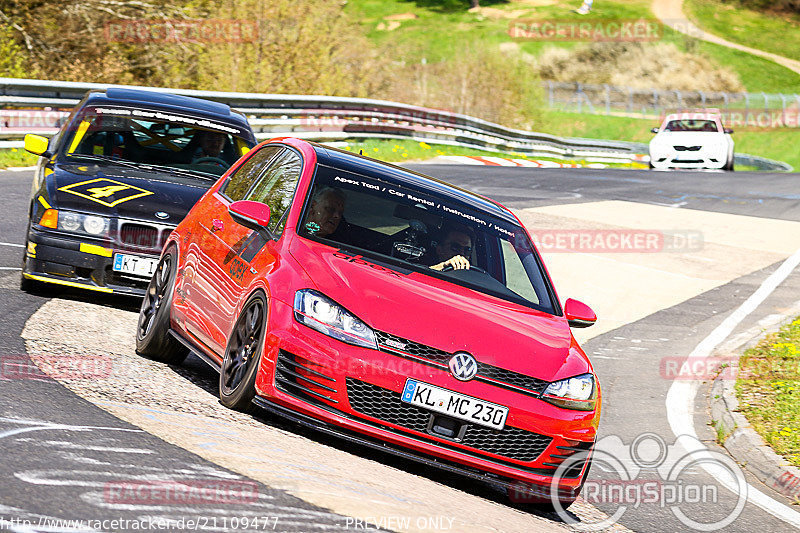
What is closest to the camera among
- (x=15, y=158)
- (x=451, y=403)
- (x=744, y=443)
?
(x=451, y=403)

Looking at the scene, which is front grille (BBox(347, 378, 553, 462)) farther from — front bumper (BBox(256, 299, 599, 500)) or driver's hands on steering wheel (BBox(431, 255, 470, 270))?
driver's hands on steering wheel (BBox(431, 255, 470, 270))

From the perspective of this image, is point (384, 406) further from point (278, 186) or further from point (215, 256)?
point (278, 186)

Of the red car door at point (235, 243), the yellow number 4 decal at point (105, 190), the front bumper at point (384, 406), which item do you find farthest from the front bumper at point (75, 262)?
the front bumper at point (384, 406)

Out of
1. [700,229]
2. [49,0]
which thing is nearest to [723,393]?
[700,229]

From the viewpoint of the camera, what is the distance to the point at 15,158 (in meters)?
18.5

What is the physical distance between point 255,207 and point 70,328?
2074mm

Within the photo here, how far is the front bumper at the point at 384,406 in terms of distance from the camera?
550cm

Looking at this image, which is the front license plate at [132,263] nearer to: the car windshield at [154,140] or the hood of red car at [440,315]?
the car windshield at [154,140]

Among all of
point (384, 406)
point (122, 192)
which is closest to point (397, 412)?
point (384, 406)

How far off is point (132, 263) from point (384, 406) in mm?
3670

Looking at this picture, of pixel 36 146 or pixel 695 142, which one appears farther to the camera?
pixel 695 142

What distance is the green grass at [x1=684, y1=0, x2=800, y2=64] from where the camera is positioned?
9438 centimetres

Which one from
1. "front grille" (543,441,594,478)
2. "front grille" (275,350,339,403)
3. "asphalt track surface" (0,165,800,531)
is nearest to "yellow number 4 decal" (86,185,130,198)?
"asphalt track surface" (0,165,800,531)

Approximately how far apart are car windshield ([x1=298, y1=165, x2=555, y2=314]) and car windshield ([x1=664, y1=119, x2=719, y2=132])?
77.5 feet
